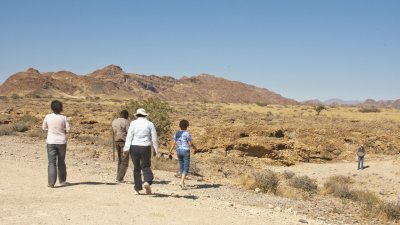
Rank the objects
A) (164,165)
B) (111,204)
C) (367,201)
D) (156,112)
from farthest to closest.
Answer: (156,112), (164,165), (367,201), (111,204)

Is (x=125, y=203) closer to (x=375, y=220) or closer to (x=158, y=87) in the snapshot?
(x=375, y=220)

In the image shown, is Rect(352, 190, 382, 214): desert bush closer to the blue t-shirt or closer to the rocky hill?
the blue t-shirt

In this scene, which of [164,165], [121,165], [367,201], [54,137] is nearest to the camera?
[54,137]

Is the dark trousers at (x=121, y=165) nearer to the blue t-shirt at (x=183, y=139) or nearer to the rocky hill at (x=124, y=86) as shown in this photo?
the blue t-shirt at (x=183, y=139)

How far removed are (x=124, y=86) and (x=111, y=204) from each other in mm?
150326

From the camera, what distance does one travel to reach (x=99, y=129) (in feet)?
100

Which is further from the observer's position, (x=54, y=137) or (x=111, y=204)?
(x=54, y=137)

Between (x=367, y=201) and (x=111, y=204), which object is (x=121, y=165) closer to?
(x=111, y=204)

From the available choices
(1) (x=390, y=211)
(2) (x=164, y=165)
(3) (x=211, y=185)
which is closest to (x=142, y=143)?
(3) (x=211, y=185)

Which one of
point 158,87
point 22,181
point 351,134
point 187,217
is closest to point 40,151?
point 22,181

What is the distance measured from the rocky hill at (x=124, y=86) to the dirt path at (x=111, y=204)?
107444 mm

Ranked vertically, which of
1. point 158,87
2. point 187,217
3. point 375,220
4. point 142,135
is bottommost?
point 375,220

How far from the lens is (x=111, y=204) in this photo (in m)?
8.69

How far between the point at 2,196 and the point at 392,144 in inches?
1039
